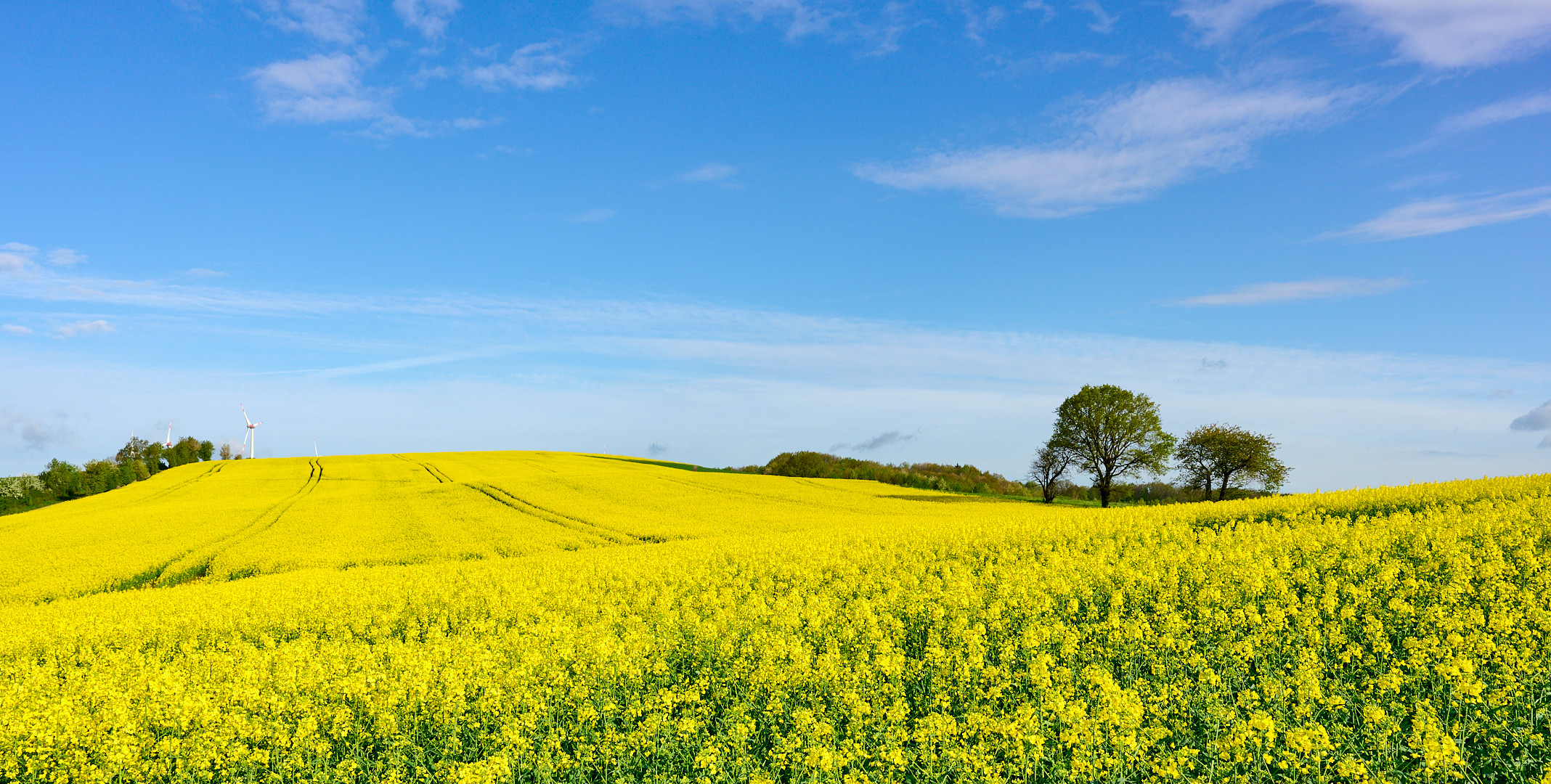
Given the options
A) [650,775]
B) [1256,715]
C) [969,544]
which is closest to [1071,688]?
[1256,715]

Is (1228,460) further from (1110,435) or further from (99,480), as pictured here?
(99,480)

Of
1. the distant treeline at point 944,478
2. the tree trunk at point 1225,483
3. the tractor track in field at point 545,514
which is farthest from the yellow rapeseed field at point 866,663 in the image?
the distant treeline at point 944,478

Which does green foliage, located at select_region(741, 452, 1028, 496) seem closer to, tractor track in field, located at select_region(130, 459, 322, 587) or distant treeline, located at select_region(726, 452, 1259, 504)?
distant treeline, located at select_region(726, 452, 1259, 504)

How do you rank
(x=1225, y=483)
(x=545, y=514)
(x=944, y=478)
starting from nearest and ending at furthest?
1. (x=545, y=514)
2. (x=1225, y=483)
3. (x=944, y=478)

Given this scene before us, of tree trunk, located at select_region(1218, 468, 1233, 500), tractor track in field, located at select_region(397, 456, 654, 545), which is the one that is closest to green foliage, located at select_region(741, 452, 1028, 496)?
tree trunk, located at select_region(1218, 468, 1233, 500)

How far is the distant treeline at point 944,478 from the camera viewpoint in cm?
6506

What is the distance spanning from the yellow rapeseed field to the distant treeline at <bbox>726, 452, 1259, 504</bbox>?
42.5 m

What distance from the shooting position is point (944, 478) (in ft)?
229

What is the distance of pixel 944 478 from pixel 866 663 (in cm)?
6276

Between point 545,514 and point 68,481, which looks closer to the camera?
point 545,514

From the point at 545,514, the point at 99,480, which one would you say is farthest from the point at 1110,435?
the point at 99,480

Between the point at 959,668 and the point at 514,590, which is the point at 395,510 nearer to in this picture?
the point at 514,590

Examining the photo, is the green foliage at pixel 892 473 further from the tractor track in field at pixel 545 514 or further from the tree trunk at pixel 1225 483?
the tractor track in field at pixel 545 514

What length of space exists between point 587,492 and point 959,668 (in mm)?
43505
